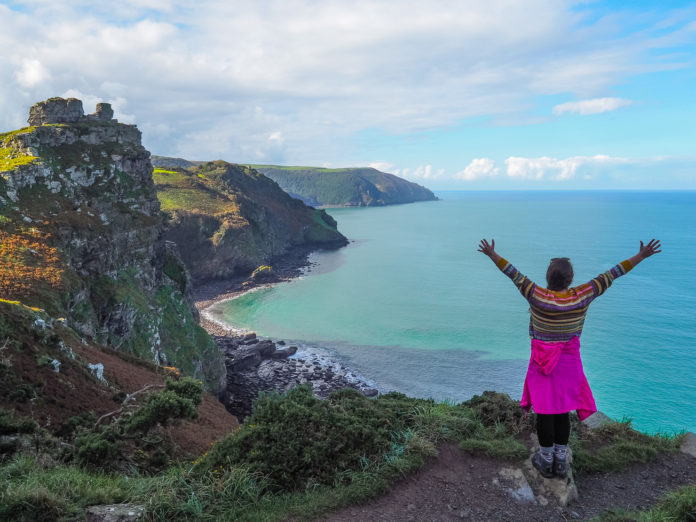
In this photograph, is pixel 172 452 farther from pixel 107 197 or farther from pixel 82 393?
pixel 107 197

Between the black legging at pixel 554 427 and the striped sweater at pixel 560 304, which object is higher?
the striped sweater at pixel 560 304

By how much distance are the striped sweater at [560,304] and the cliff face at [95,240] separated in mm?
21621

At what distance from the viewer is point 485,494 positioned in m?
6.10

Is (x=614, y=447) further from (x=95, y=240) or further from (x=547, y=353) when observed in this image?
(x=95, y=240)

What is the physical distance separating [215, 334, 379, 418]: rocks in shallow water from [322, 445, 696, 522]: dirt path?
93.0ft

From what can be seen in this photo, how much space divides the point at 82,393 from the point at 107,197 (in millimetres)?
23020

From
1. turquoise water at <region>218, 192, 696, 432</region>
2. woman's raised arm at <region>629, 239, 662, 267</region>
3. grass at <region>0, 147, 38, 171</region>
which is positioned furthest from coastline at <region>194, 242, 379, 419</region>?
woman's raised arm at <region>629, 239, 662, 267</region>

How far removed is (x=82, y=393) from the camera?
12680mm

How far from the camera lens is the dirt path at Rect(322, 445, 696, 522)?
18.7ft

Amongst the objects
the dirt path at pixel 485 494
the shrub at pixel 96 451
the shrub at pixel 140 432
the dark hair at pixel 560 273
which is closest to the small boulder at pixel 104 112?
the shrub at pixel 140 432

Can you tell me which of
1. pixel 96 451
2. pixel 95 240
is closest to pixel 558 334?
pixel 96 451

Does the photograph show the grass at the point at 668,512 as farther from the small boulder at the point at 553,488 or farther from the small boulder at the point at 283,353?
the small boulder at the point at 283,353

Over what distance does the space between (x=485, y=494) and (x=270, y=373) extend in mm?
35996

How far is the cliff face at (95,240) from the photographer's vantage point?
73.5 feet
